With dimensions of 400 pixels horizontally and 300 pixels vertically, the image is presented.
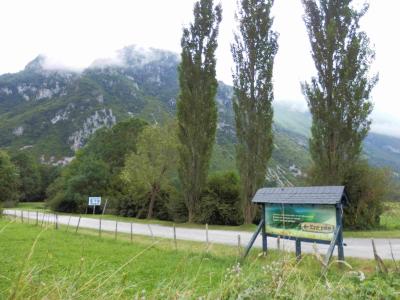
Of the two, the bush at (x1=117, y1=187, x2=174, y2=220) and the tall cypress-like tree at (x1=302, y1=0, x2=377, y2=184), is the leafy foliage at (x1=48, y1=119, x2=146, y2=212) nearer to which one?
the bush at (x1=117, y1=187, x2=174, y2=220)

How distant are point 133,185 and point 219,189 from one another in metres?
9.32

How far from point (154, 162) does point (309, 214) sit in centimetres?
2263

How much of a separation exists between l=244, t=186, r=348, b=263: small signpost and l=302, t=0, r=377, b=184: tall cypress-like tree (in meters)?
9.35

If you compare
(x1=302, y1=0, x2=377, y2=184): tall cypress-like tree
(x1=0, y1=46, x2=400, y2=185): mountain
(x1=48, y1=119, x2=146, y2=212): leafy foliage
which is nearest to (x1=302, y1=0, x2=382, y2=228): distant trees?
(x1=302, y1=0, x2=377, y2=184): tall cypress-like tree

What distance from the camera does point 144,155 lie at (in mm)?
32250

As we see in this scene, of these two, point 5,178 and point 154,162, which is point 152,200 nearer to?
point 154,162

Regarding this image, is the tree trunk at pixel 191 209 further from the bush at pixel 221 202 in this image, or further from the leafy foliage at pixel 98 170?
the leafy foliage at pixel 98 170

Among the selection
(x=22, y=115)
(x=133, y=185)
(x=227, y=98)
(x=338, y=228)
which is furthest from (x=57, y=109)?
(x=338, y=228)

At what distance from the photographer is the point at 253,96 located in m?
23.5

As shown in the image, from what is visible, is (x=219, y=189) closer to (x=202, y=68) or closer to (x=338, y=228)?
(x=202, y=68)

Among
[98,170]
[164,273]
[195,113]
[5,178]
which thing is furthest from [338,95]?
[5,178]

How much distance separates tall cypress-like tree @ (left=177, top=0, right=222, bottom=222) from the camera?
82.5 feet

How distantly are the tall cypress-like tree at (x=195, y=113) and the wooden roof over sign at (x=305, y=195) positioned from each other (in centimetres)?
1311

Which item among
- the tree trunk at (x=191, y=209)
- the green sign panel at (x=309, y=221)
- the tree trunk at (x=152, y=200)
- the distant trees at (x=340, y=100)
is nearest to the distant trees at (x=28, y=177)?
the tree trunk at (x=152, y=200)
